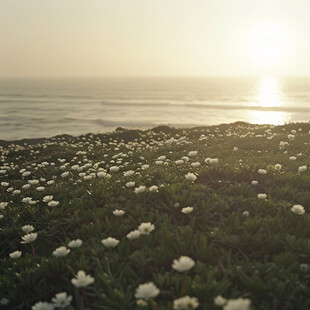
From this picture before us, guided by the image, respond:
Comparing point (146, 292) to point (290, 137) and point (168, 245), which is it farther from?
point (290, 137)

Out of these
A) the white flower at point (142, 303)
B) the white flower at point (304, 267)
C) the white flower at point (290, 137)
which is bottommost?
the white flower at point (142, 303)

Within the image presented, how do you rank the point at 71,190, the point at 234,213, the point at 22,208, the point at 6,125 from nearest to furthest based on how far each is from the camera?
the point at 234,213, the point at 22,208, the point at 71,190, the point at 6,125

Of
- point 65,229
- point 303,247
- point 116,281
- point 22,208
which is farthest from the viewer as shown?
point 22,208

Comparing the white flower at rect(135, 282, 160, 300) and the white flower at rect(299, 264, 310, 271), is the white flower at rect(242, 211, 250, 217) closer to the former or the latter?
the white flower at rect(299, 264, 310, 271)

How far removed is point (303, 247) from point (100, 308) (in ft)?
7.76

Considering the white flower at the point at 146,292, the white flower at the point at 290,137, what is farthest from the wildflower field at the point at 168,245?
the white flower at the point at 290,137

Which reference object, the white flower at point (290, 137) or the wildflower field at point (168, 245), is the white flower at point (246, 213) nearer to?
the wildflower field at point (168, 245)

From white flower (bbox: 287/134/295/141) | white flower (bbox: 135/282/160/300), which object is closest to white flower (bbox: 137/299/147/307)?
white flower (bbox: 135/282/160/300)

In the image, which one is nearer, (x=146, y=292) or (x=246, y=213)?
(x=146, y=292)

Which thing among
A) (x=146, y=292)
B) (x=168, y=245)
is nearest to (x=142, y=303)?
(x=146, y=292)

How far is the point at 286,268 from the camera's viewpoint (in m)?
3.77

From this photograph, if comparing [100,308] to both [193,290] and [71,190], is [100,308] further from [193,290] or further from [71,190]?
[71,190]

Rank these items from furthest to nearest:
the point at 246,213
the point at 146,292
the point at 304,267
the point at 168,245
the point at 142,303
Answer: the point at 246,213 → the point at 168,245 → the point at 304,267 → the point at 142,303 → the point at 146,292

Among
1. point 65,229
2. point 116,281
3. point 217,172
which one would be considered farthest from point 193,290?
point 217,172
